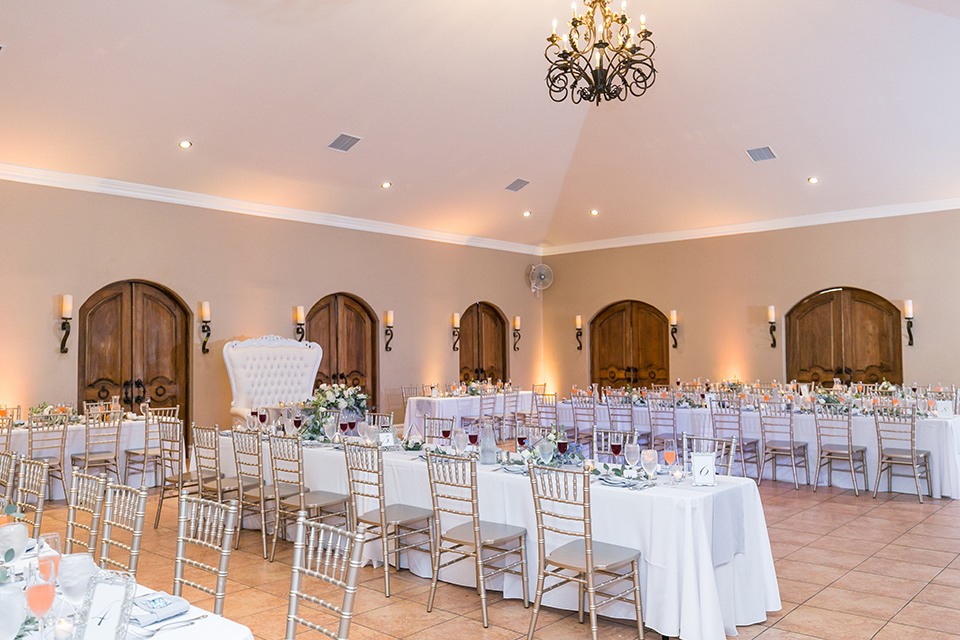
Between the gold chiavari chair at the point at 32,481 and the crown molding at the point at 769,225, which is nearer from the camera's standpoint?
the gold chiavari chair at the point at 32,481

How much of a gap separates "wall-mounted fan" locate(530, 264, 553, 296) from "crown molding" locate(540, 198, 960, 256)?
0.42m

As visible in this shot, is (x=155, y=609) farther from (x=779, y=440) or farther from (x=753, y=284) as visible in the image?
(x=753, y=284)

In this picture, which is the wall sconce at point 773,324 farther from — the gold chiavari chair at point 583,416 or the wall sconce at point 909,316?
the gold chiavari chair at point 583,416

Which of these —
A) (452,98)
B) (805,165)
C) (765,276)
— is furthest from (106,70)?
(765,276)

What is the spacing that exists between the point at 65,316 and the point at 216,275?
202cm

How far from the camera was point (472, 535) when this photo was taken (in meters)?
4.39

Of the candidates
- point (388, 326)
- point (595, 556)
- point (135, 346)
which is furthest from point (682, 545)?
point (388, 326)

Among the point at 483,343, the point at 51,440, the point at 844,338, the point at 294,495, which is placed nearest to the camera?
the point at 294,495

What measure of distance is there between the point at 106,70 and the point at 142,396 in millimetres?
4296

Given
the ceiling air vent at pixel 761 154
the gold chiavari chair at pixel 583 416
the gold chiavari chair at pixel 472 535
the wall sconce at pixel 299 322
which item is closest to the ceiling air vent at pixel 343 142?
the wall sconce at pixel 299 322

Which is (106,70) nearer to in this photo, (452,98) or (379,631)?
(452,98)

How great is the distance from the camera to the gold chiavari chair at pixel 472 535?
4305 millimetres

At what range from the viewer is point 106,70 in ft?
23.4

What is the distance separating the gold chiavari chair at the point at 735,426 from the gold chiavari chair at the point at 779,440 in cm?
13
